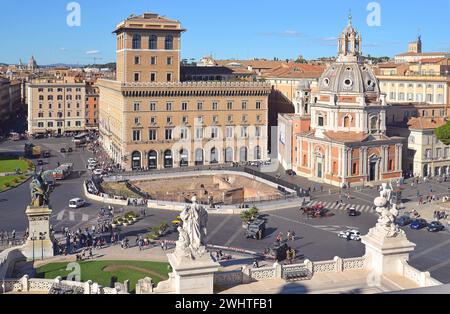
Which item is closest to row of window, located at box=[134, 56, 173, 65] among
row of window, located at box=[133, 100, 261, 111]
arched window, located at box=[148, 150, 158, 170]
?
row of window, located at box=[133, 100, 261, 111]

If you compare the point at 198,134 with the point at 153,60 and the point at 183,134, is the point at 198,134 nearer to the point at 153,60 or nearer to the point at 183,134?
the point at 183,134

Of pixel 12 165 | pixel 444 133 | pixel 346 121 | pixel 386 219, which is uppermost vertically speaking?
pixel 346 121

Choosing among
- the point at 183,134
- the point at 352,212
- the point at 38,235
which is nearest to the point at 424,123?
the point at 352,212

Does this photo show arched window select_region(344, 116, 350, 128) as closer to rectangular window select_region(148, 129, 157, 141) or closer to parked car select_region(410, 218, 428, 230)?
rectangular window select_region(148, 129, 157, 141)

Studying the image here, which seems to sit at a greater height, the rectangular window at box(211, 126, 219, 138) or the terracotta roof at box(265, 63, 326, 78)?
the terracotta roof at box(265, 63, 326, 78)
